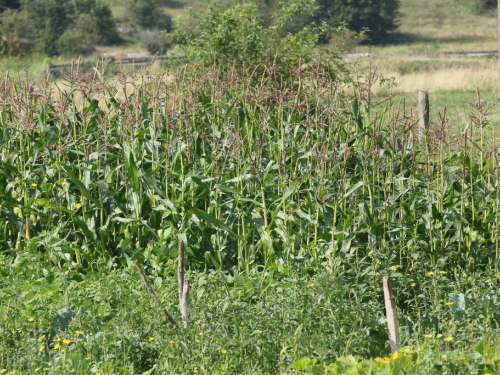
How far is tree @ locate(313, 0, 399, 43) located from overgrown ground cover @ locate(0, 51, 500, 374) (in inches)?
1866

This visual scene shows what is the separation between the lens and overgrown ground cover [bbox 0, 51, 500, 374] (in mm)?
4051

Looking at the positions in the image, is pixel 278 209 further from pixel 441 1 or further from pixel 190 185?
pixel 441 1

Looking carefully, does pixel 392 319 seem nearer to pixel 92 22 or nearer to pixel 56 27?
pixel 92 22

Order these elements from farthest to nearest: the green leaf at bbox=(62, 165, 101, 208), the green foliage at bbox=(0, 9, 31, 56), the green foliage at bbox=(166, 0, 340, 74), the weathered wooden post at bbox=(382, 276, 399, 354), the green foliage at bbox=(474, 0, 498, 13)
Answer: the green foliage at bbox=(474, 0, 498, 13), the green foliage at bbox=(0, 9, 31, 56), the green foliage at bbox=(166, 0, 340, 74), the green leaf at bbox=(62, 165, 101, 208), the weathered wooden post at bbox=(382, 276, 399, 354)

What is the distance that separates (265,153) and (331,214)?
1.07 meters

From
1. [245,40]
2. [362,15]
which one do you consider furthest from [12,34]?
[245,40]

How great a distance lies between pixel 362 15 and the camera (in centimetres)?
5391

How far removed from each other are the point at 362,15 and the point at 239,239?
50783mm

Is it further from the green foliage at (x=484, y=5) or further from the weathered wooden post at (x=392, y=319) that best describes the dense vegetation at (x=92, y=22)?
the weathered wooden post at (x=392, y=319)

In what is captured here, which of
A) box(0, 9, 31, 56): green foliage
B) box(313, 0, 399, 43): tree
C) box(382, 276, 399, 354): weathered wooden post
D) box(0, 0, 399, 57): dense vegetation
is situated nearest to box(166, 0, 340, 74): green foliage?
box(382, 276, 399, 354): weathered wooden post

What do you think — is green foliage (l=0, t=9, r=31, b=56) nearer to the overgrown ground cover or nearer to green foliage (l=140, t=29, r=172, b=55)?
green foliage (l=140, t=29, r=172, b=55)

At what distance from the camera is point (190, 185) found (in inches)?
231

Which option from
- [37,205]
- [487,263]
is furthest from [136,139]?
[487,263]

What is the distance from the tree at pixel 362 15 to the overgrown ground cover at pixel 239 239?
4738 centimetres
